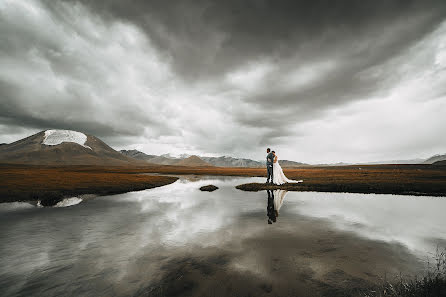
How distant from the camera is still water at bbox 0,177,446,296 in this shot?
6121 millimetres

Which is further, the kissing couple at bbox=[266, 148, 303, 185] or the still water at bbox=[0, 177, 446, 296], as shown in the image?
the kissing couple at bbox=[266, 148, 303, 185]

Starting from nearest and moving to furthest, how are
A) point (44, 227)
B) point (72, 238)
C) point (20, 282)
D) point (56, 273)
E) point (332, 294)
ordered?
point (332, 294) < point (20, 282) < point (56, 273) < point (72, 238) < point (44, 227)

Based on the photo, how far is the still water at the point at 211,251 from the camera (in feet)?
20.1

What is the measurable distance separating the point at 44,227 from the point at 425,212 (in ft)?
95.6

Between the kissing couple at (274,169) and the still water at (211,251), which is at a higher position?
the kissing couple at (274,169)

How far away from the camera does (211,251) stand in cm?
865

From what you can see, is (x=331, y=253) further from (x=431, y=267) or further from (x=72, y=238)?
(x=72, y=238)

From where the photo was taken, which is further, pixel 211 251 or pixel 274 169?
pixel 274 169

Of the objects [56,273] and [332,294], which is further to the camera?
[56,273]

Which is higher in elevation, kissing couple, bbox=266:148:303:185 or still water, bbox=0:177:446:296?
kissing couple, bbox=266:148:303:185

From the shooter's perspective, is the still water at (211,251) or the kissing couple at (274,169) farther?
the kissing couple at (274,169)

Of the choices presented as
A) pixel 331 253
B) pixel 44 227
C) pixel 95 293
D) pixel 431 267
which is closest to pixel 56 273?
pixel 95 293

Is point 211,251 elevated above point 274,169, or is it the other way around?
point 274,169

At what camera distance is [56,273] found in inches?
276
